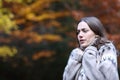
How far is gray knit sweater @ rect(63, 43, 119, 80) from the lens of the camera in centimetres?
413

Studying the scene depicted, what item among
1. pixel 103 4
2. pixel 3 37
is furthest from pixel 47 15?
pixel 103 4

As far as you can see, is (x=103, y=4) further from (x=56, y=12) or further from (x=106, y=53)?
(x=106, y=53)

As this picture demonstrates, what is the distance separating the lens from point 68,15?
17.2m

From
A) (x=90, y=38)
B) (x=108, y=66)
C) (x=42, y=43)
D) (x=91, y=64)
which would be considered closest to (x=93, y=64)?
(x=91, y=64)

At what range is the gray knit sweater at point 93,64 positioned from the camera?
4133 millimetres

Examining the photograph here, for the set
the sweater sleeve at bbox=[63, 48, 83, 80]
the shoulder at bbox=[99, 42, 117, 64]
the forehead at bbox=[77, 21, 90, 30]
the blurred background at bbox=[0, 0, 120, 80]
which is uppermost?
the forehead at bbox=[77, 21, 90, 30]

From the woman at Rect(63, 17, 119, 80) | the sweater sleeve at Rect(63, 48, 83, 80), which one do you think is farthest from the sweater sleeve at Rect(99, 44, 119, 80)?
the sweater sleeve at Rect(63, 48, 83, 80)

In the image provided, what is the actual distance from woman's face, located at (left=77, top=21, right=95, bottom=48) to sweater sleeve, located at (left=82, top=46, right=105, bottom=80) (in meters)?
0.07

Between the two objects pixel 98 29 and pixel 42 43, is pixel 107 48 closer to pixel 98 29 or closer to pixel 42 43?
pixel 98 29

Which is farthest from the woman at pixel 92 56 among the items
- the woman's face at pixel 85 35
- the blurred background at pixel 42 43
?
the blurred background at pixel 42 43

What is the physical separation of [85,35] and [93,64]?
316 millimetres

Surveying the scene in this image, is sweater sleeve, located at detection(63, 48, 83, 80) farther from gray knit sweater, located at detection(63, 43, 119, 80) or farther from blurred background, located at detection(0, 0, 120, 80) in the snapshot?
blurred background, located at detection(0, 0, 120, 80)

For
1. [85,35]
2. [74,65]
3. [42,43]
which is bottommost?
[42,43]

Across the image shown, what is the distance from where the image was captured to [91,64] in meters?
4.19
